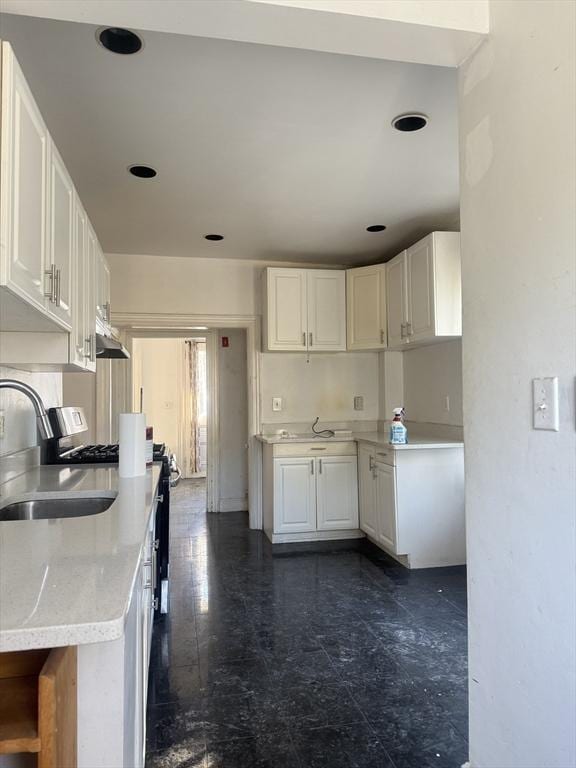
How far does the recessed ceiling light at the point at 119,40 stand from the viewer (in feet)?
5.31

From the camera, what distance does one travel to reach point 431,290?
3.23m

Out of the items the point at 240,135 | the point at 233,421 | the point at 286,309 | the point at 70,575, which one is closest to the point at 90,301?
the point at 240,135

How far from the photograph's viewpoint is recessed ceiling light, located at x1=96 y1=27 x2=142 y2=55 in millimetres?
1617

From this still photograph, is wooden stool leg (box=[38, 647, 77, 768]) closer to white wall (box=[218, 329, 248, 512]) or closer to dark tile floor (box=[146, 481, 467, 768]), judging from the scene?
dark tile floor (box=[146, 481, 467, 768])

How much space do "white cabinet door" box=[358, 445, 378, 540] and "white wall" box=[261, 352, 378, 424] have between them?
680 mm

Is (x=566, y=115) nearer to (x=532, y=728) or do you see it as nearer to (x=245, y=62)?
(x=245, y=62)

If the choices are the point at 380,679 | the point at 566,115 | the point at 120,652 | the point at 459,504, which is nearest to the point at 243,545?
the point at 459,504

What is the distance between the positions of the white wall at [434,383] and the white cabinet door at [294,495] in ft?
3.49

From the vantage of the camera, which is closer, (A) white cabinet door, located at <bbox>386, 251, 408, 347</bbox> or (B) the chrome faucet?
(B) the chrome faucet

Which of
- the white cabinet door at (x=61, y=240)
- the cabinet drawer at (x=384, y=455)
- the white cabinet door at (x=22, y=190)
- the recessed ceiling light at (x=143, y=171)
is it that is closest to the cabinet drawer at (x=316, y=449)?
the cabinet drawer at (x=384, y=455)

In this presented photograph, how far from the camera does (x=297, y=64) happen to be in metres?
1.80

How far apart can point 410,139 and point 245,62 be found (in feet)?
3.15

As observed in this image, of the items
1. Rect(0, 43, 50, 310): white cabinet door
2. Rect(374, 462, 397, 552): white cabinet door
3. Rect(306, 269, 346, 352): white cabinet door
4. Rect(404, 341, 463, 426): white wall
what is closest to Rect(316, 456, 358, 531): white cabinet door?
Rect(374, 462, 397, 552): white cabinet door

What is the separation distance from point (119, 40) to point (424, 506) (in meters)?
3.03
